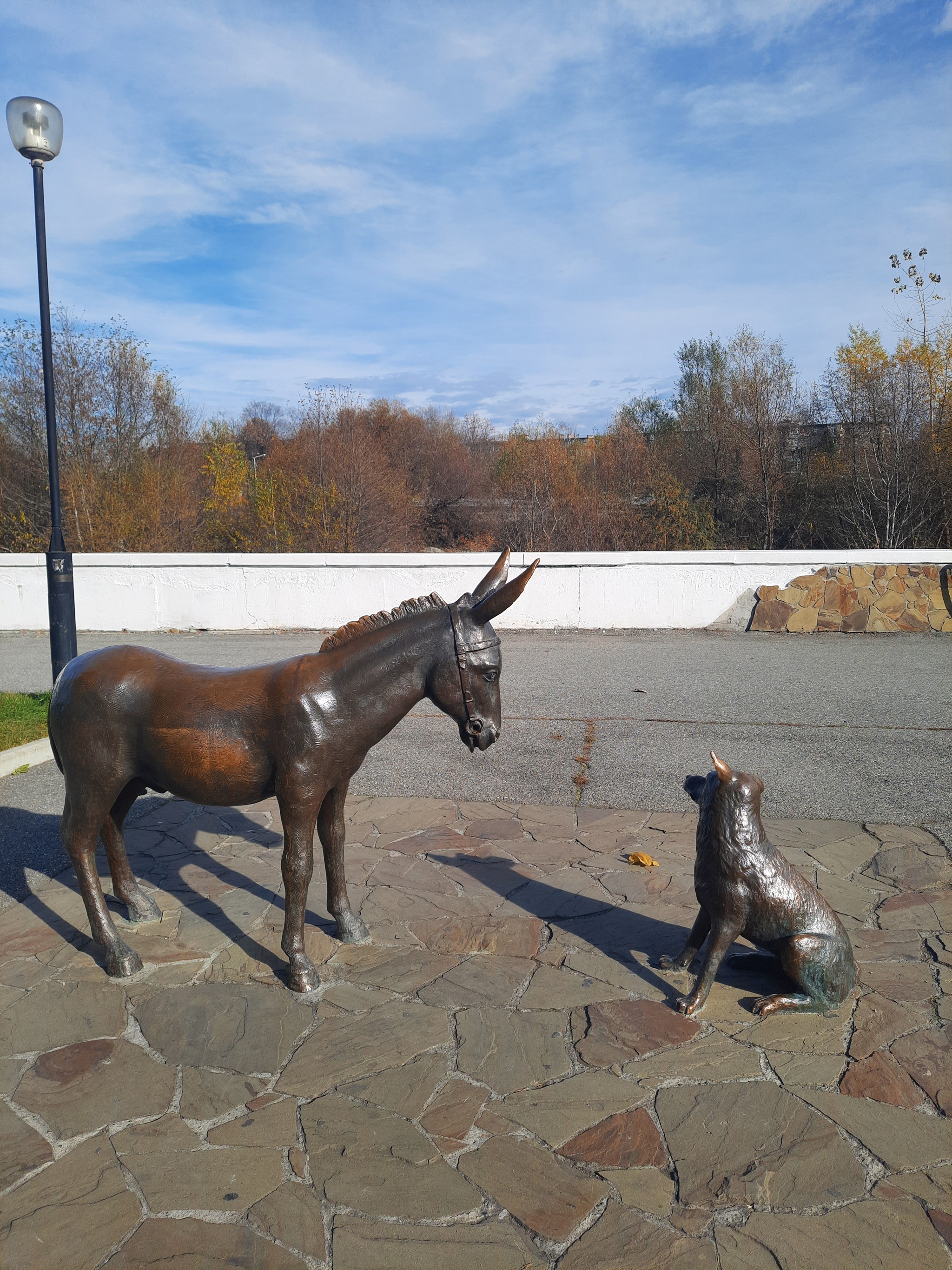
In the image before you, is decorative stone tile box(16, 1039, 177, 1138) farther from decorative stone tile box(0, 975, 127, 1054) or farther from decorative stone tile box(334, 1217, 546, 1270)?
decorative stone tile box(334, 1217, 546, 1270)

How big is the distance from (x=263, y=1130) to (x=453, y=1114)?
2.07 feet

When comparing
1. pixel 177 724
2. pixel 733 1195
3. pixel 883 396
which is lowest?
pixel 733 1195

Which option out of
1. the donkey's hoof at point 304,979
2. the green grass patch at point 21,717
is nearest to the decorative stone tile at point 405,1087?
the donkey's hoof at point 304,979

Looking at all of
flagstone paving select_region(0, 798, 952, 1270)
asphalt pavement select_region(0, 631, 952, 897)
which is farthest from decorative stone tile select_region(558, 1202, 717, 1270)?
asphalt pavement select_region(0, 631, 952, 897)

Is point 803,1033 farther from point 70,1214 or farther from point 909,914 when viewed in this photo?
point 70,1214

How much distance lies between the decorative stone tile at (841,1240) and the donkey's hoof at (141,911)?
2.93 m

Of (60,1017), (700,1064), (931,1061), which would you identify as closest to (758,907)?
(700,1064)

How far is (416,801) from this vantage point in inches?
227

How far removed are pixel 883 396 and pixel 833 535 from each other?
10.8 feet

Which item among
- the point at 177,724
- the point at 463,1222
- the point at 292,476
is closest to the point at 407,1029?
the point at 463,1222

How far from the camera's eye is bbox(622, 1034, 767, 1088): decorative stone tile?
2902 mm

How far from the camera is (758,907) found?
10.3 ft

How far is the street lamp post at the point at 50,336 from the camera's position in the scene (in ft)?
23.6

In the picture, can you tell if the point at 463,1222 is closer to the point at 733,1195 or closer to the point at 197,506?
the point at 733,1195
